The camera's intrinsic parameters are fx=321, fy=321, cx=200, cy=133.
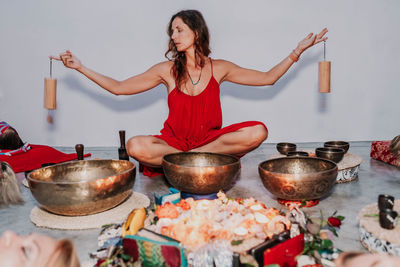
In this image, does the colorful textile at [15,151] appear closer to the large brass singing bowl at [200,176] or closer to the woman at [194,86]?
the woman at [194,86]

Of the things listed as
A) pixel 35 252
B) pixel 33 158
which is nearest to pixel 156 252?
pixel 35 252

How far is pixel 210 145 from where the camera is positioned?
225 centimetres

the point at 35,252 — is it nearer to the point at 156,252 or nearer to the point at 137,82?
the point at 156,252

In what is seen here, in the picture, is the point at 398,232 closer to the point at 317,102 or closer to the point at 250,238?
the point at 250,238

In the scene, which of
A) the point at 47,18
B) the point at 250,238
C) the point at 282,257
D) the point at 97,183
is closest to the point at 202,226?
the point at 250,238

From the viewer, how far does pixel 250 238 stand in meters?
1.10

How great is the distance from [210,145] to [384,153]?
1509 millimetres

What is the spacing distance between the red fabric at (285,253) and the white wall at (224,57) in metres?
2.63

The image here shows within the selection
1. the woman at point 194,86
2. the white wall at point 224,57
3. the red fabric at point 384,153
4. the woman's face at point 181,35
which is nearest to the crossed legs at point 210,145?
the woman at point 194,86

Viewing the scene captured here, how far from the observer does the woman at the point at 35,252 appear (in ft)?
2.38

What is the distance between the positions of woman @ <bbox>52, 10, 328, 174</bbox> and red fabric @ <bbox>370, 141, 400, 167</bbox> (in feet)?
3.42

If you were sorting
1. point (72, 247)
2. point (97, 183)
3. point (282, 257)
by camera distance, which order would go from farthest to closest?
point (97, 183) < point (282, 257) < point (72, 247)

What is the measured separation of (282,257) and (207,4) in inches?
121

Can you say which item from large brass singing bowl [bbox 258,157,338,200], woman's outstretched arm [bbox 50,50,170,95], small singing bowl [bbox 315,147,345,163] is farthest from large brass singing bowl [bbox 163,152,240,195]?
woman's outstretched arm [bbox 50,50,170,95]
